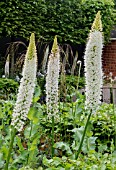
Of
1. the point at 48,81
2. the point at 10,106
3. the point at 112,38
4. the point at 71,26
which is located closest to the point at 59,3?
the point at 71,26

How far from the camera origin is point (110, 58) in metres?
11.3

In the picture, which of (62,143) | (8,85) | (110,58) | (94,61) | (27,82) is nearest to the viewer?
(27,82)

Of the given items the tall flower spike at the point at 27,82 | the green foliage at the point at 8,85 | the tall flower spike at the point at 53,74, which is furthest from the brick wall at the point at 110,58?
the tall flower spike at the point at 27,82

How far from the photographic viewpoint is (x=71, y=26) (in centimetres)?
1020

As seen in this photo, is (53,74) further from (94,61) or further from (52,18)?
(52,18)

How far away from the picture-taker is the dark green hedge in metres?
9.10

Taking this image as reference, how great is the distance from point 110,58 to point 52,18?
2.29 meters

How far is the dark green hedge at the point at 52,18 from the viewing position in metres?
9.10

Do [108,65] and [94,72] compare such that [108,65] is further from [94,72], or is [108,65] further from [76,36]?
[94,72]

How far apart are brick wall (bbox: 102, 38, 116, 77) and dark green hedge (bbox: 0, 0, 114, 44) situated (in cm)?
48

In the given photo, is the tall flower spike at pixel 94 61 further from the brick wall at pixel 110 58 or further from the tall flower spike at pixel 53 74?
the brick wall at pixel 110 58

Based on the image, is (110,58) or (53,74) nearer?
(53,74)

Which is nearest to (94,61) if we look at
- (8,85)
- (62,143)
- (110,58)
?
(62,143)

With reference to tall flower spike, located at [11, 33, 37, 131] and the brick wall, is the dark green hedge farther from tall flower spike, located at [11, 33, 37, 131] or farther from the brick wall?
tall flower spike, located at [11, 33, 37, 131]
